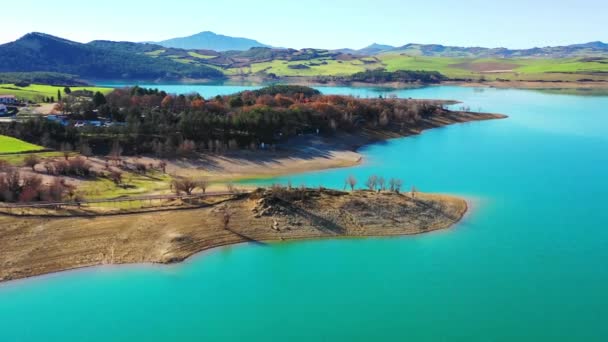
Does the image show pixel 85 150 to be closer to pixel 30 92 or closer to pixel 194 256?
pixel 194 256

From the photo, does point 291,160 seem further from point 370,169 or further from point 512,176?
point 512,176

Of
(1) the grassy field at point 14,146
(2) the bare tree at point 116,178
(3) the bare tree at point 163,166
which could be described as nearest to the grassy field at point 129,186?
(2) the bare tree at point 116,178

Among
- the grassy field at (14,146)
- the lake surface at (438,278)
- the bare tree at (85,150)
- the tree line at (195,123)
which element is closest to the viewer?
the lake surface at (438,278)

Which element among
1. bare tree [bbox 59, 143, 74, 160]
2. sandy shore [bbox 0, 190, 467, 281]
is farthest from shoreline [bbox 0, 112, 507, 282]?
bare tree [bbox 59, 143, 74, 160]

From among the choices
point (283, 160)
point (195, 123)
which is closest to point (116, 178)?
point (195, 123)

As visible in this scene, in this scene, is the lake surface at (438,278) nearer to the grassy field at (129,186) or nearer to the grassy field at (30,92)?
the grassy field at (129,186)

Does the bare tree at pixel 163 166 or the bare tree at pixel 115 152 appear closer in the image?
the bare tree at pixel 163 166
